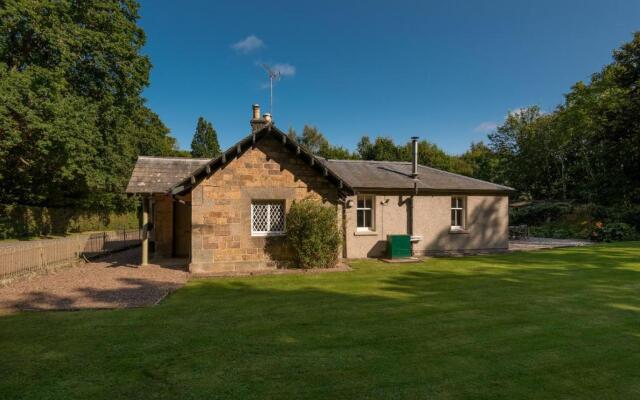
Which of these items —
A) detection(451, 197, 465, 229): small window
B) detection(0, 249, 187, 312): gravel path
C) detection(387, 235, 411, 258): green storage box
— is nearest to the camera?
detection(0, 249, 187, 312): gravel path

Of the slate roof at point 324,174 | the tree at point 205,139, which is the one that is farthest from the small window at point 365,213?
the tree at point 205,139

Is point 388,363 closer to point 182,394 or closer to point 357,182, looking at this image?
point 182,394

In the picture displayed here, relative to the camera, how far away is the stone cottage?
1275cm

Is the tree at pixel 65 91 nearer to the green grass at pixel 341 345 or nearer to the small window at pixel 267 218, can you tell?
the small window at pixel 267 218

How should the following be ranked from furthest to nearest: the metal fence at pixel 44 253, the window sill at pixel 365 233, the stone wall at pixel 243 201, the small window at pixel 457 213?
the small window at pixel 457 213, the window sill at pixel 365 233, the stone wall at pixel 243 201, the metal fence at pixel 44 253

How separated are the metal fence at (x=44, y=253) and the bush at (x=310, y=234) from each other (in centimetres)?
880


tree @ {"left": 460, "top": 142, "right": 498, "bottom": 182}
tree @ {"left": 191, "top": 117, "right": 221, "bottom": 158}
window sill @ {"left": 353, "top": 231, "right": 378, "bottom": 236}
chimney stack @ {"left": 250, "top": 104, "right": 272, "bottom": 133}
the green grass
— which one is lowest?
the green grass

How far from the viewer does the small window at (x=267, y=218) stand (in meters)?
13.4

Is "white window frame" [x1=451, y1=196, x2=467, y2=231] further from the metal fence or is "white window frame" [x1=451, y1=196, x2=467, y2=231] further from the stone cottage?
the metal fence

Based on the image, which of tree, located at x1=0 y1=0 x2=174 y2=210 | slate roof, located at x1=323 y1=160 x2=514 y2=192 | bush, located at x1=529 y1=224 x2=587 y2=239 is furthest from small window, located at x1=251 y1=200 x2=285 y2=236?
bush, located at x1=529 y1=224 x2=587 y2=239

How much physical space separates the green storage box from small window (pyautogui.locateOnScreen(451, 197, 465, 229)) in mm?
3854

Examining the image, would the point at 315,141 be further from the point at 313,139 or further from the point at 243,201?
the point at 243,201

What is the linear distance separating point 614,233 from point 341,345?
90.1ft

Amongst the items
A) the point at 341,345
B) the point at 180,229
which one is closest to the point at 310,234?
the point at 341,345
